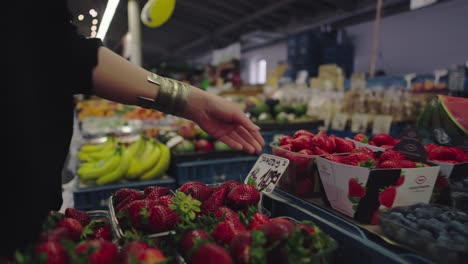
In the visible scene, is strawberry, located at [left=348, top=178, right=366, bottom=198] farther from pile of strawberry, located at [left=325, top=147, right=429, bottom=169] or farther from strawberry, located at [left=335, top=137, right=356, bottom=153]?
strawberry, located at [left=335, top=137, right=356, bottom=153]

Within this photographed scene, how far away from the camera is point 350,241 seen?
0.94 m

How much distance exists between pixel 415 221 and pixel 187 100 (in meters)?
0.79

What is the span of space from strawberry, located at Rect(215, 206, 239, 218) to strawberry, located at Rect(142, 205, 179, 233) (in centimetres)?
12

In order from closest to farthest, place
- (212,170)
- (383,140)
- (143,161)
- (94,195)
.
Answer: (383,140)
(94,195)
(143,161)
(212,170)

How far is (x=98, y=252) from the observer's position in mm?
724

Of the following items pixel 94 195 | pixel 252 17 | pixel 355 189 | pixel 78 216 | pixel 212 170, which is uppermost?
pixel 252 17

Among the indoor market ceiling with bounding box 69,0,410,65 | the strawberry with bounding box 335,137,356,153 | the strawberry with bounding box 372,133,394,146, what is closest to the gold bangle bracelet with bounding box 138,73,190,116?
the strawberry with bounding box 335,137,356,153

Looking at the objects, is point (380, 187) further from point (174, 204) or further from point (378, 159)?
point (174, 204)

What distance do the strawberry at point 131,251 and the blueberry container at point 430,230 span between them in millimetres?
652

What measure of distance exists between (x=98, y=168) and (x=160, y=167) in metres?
0.45

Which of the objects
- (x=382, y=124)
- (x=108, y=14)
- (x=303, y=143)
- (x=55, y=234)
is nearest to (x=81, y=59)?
(x=55, y=234)

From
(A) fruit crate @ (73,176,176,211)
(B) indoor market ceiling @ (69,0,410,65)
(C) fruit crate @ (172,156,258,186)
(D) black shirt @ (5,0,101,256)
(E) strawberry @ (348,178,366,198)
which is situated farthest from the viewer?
(B) indoor market ceiling @ (69,0,410,65)

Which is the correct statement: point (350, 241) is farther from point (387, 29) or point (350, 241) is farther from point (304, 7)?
point (304, 7)

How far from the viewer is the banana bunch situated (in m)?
2.36
